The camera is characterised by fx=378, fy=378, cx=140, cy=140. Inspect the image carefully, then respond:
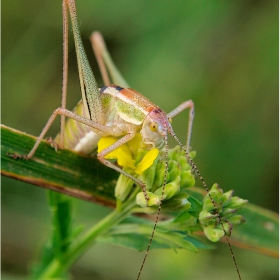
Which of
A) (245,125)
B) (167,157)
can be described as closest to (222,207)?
(167,157)

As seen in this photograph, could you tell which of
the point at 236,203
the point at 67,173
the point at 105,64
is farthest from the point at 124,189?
the point at 105,64

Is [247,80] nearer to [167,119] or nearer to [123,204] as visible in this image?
[167,119]

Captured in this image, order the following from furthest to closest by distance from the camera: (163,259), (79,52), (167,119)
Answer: (163,259) → (79,52) → (167,119)

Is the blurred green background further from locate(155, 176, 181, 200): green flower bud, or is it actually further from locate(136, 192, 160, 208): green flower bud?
locate(155, 176, 181, 200): green flower bud

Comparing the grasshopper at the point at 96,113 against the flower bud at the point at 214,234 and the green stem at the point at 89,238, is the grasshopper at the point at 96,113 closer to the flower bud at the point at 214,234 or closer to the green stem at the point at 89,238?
the green stem at the point at 89,238

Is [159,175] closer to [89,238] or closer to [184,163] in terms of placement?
[184,163]

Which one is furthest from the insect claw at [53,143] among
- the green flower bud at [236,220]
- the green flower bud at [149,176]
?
the green flower bud at [236,220]

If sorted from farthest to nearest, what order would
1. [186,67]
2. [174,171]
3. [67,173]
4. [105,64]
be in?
[186,67]
[105,64]
[67,173]
[174,171]
